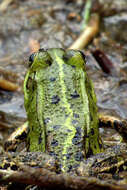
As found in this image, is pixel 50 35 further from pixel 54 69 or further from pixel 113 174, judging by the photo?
pixel 113 174

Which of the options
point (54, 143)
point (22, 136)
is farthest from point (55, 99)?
point (22, 136)

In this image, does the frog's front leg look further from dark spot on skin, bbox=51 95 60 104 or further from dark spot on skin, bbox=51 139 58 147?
dark spot on skin, bbox=51 139 58 147

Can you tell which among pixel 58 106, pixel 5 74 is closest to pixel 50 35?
pixel 5 74

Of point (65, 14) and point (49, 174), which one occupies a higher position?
point (65, 14)

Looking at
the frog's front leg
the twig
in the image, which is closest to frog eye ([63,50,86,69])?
the frog's front leg

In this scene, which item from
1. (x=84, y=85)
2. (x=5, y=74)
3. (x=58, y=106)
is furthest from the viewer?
(x=5, y=74)

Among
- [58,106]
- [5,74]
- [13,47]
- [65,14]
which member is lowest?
[58,106]
